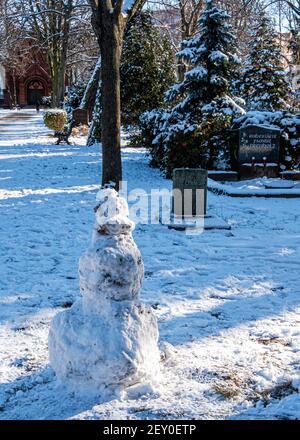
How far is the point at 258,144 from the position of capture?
45.6ft

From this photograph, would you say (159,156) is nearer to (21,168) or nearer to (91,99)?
(21,168)

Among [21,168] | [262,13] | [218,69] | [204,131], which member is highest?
[262,13]

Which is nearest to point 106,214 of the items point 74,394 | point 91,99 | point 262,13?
point 74,394

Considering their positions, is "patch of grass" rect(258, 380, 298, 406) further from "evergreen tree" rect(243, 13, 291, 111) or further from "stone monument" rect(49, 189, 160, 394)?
"evergreen tree" rect(243, 13, 291, 111)

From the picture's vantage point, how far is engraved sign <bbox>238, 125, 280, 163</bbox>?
13.8 metres

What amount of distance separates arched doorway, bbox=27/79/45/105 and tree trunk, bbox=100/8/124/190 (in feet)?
213

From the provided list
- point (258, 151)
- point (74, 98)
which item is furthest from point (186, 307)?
point (74, 98)

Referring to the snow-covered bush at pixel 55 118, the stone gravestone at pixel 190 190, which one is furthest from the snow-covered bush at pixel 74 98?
the stone gravestone at pixel 190 190

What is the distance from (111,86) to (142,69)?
471 inches

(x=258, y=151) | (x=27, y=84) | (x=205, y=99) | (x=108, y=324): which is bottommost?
(x=108, y=324)

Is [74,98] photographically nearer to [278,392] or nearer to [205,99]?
[205,99]

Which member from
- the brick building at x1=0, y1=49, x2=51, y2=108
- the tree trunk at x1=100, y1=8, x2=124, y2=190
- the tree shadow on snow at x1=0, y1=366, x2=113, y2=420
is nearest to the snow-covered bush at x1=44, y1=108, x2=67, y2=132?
the tree trunk at x1=100, y1=8, x2=124, y2=190

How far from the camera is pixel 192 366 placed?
360cm
